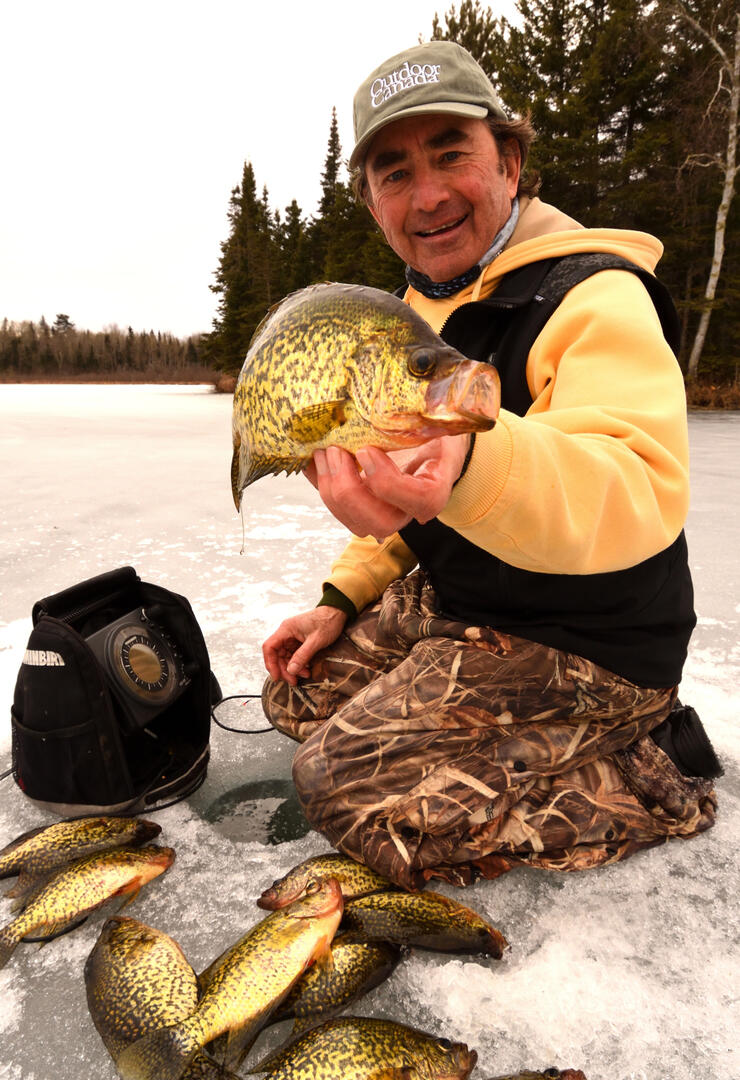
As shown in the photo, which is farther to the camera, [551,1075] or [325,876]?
[325,876]

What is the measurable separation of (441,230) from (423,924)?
1.95 meters

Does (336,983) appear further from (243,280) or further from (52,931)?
(243,280)

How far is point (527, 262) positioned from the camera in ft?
6.31

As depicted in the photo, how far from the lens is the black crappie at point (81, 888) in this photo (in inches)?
62.2

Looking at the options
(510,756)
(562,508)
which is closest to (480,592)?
(510,756)

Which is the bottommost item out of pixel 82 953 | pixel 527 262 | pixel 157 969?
pixel 82 953

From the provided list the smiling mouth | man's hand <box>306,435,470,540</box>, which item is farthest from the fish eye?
the smiling mouth

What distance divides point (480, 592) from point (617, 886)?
2.83 feet

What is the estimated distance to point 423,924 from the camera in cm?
153

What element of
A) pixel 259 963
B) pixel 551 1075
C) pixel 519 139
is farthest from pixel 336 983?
pixel 519 139

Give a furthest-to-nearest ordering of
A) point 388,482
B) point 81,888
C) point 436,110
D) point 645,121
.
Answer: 1. point 645,121
2. point 436,110
3. point 81,888
4. point 388,482

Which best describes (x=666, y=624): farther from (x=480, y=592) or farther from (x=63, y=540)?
(x=63, y=540)

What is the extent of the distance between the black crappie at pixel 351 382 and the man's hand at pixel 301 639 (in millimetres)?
1068

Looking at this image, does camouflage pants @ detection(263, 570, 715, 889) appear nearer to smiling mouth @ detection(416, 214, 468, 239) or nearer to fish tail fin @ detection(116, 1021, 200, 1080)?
fish tail fin @ detection(116, 1021, 200, 1080)
